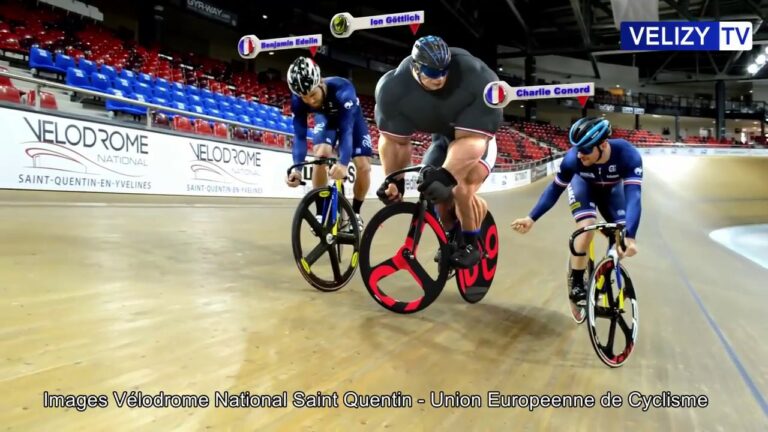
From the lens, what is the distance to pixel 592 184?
2.41 meters

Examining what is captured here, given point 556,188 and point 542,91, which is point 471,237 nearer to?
point 556,188

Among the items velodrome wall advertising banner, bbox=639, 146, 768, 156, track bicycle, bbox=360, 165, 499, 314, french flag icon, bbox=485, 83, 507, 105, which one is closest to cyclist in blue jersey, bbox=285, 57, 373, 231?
track bicycle, bbox=360, 165, 499, 314

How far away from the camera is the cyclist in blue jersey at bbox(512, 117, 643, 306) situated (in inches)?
80.5

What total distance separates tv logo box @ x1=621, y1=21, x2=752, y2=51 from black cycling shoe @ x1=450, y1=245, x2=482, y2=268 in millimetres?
8915

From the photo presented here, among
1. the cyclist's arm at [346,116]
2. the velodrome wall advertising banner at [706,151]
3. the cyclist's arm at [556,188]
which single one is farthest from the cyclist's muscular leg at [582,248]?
the velodrome wall advertising banner at [706,151]

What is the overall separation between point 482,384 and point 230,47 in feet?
69.4

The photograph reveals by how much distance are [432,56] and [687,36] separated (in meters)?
10.0

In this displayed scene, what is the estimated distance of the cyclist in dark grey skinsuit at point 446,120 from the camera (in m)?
1.94

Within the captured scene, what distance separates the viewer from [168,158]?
23.2 feet

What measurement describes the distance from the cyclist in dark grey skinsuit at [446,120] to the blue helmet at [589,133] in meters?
0.33

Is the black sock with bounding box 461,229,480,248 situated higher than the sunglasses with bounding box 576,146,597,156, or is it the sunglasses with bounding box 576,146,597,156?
the sunglasses with bounding box 576,146,597,156

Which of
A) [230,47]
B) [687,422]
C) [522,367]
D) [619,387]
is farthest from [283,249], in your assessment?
[230,47]

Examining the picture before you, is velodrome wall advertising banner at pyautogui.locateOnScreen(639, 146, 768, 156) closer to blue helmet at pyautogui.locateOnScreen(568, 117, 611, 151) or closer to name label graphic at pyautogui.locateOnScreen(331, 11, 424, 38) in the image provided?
A: name label graphic at pyautogui.locateOnScreen(331, 11, 424, 38)

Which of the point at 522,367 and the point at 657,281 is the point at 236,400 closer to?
the point at 522,367
